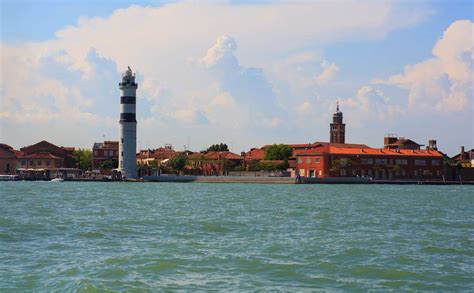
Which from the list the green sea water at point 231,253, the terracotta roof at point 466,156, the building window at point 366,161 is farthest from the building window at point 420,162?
the green sea water at point 231,253

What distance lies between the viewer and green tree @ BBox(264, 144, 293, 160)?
4373 inches

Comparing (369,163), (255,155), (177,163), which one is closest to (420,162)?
(369,163)

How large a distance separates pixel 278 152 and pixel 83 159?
31.8 meters

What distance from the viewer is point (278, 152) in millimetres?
111375

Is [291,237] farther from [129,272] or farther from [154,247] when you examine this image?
[129,272]

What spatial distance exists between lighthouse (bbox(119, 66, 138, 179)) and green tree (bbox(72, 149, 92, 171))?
20946mm

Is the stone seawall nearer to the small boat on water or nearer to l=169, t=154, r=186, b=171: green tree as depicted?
l=169, t=154, r=186, b=171: green tree

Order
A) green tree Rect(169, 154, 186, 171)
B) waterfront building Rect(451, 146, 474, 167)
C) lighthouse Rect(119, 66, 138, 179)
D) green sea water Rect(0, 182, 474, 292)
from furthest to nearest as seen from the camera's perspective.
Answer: waterfront building Rect(451, 146, 474, 167) → green tree Rect(169, 154, 186, 171) → lighthouse Rect(119, 66, 138, 179) → green sea water Rect(0, 182, 474, 292)

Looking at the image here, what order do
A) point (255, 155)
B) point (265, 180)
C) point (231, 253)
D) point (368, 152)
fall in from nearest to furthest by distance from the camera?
point (231, 253) → point (265, 180) → point (368, 152) → point (255, 155)

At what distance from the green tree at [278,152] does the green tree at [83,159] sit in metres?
28.8

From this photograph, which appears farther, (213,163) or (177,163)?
(213,163)

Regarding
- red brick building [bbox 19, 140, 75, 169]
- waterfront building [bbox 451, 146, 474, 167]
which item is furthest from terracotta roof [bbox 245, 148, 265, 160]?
waterfront building [bbox 451, 146, 474, 167]

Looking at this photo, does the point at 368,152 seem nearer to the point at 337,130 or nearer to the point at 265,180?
the point at 265,180

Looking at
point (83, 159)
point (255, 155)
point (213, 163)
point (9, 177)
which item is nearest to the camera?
point (9, 177)
